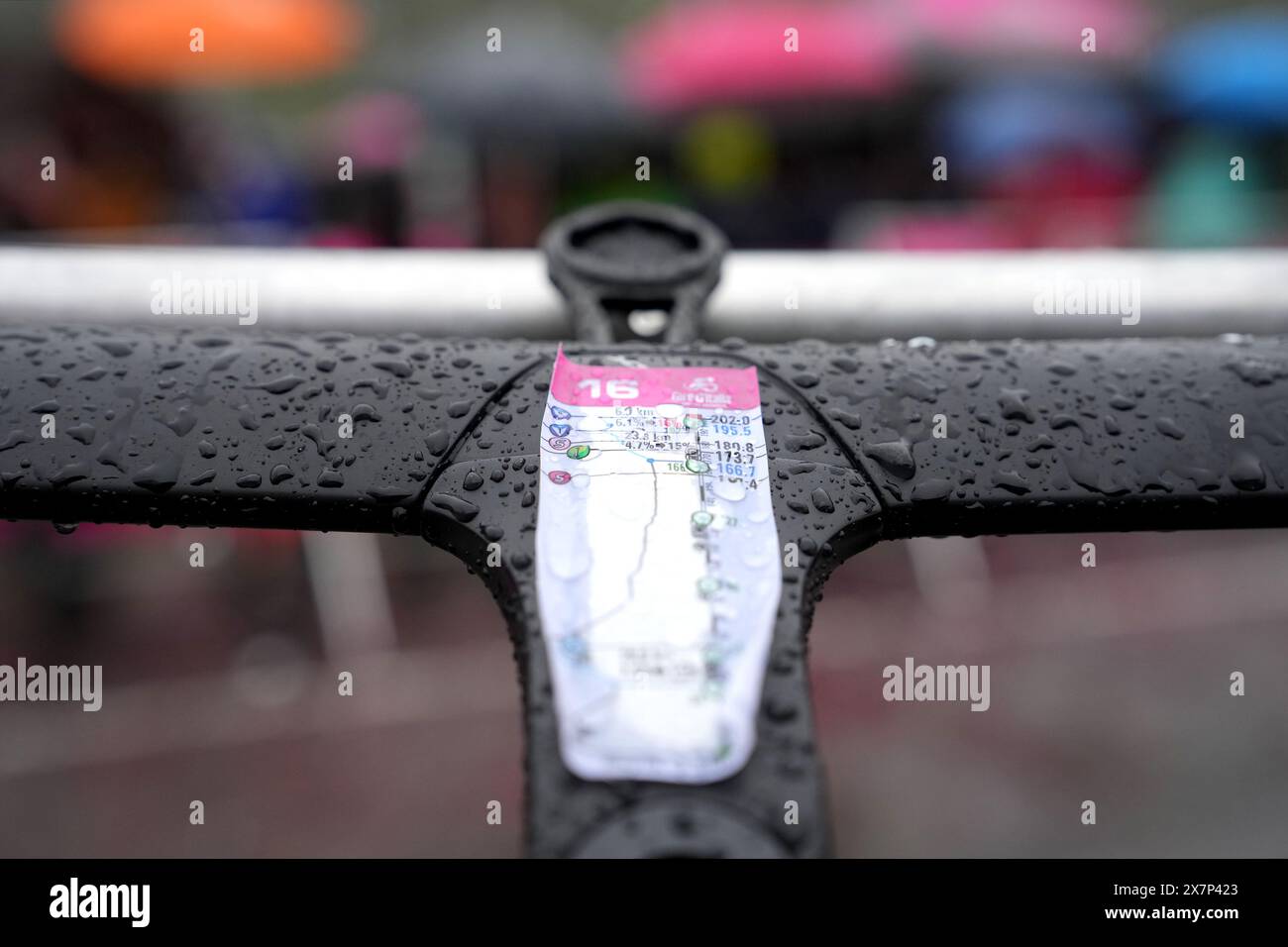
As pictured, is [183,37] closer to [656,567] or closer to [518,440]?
[518,440]

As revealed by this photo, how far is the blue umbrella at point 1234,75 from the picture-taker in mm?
7934

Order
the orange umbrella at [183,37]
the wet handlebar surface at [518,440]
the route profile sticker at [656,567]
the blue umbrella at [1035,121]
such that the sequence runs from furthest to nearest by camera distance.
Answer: the blue umbrella at [1035,121] → the orange umbrella at [183,37] → the wet handlebar surface at [518,440] → the route profile sticker at [656,567]

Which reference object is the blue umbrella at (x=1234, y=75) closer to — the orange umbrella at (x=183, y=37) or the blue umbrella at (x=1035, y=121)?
the blue umbrella at (x=1035, y=121)

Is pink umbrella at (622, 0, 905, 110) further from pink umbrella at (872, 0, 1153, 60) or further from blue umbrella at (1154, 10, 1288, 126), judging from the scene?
blue umbrella at (1154, 10, 1288, 126)

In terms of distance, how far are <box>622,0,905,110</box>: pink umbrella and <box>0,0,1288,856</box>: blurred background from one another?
3 cm

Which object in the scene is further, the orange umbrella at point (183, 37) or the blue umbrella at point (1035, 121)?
the blue umbrella at point (1035, 121)

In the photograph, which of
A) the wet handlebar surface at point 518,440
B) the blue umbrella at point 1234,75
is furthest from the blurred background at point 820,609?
the wet handlebar surface at point 518,440

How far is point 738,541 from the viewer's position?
0.85m

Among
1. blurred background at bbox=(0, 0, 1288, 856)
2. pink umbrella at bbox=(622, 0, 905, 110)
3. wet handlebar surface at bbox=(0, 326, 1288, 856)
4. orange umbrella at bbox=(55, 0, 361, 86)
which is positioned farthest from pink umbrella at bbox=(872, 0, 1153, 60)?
wet handlebar surface at bbox=(0, 326, 1288, 856)

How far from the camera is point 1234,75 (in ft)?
26.2

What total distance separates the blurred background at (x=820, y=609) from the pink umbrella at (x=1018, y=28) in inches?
1.1

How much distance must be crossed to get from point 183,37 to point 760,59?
11.7ft

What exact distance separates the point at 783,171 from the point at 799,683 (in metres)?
8.30

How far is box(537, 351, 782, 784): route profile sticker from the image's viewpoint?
74 centimetres
